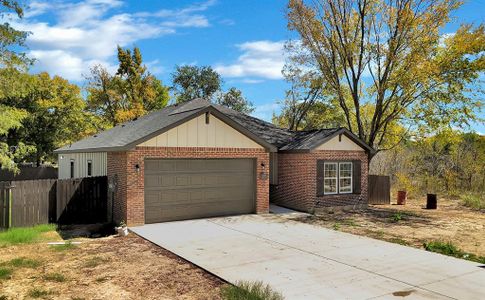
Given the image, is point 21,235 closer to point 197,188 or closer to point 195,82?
point 197,188

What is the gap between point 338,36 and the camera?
73.1ft

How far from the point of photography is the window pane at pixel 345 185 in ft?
60.4

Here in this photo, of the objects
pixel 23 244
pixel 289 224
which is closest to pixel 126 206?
pixel 23 244

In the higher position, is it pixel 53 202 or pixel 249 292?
pixel 53 202

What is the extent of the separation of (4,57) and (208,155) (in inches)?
286

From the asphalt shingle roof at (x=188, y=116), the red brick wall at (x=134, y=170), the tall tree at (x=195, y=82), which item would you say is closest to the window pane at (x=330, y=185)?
the asphalt shingle roof at (x=188, y=116)

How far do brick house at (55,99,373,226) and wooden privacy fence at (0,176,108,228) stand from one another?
80cm

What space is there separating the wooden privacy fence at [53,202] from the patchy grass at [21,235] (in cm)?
55

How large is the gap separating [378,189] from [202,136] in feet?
37.5

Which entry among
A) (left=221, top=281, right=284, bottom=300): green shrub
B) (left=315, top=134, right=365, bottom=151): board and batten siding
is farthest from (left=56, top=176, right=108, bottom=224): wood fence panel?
(left=221, top=281, right=284, bottom=300): green shrub

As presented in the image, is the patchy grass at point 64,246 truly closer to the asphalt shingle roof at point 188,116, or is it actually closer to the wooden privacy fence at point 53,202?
the wooden privacy fence at point 53,202

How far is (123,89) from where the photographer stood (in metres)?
39.3

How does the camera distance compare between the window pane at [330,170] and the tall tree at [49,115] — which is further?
the tall tree at [49,115]

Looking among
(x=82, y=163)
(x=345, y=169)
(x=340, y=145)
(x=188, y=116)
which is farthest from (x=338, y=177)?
(x=82, y=163)
